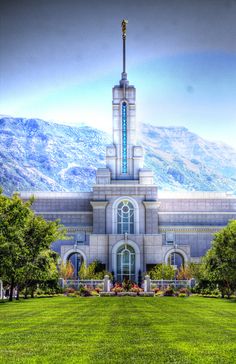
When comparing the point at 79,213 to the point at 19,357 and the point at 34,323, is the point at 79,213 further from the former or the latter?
the point at 19,357

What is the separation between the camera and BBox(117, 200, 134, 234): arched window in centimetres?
9138

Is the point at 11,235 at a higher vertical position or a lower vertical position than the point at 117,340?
higher

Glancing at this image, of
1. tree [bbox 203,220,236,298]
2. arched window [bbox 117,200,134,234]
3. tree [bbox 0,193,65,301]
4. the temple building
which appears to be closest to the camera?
tree [bbox 0,193,65,301]

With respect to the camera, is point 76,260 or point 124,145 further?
point 124,145

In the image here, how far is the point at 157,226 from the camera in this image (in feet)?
302

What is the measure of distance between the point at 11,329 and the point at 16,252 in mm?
25380

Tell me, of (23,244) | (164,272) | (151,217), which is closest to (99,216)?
(151,217)

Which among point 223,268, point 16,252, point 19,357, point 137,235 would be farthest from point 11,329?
point 137,235

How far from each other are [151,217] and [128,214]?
10.3 ft

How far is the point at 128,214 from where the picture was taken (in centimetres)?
9150

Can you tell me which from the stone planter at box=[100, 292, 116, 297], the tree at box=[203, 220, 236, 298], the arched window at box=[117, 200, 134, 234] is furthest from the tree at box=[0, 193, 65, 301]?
the arched window at box=[117, 200, 134, 234]

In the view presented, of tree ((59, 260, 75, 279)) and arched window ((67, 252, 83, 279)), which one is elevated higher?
arched window ((67, 252, 83, 279))

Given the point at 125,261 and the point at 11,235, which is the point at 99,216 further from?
the point at 11,235

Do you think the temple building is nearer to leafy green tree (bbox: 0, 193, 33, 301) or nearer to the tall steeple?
the tall steeple
